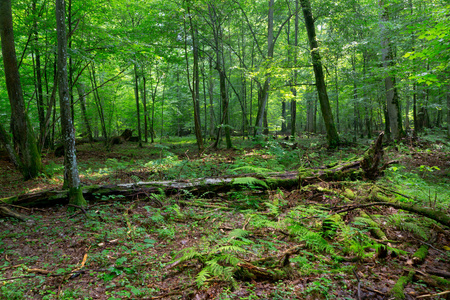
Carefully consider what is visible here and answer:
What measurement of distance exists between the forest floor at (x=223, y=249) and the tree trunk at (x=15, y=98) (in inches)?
146

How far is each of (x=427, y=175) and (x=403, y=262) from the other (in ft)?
18.1

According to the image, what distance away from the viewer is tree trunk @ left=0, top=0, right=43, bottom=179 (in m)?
6.34

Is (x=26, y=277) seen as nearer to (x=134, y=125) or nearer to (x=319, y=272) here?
(x=319, y=272)

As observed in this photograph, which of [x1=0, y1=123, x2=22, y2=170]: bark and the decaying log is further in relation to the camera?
[x1=0, y1=123, x2=22, y2=170]: bark

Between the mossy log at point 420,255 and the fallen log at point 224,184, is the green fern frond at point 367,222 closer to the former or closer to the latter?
the mossy log at point 420,255

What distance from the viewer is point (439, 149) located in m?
9.59

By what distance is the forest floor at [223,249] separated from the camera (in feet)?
7.35

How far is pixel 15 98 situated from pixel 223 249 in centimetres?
778

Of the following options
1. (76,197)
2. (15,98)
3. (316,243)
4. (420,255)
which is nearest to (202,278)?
(316,243)

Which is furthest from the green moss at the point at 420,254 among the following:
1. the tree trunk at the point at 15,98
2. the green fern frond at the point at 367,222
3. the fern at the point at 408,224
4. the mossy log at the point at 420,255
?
the tree trunk at the point at 15,98

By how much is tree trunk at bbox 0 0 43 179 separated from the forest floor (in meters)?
3.71

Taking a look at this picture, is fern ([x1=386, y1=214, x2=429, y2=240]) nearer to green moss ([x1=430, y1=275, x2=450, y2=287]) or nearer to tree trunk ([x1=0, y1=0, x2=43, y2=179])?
green moss ([x1=430, y1=275, x2=450, y2=287])

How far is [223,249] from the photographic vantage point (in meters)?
2.72

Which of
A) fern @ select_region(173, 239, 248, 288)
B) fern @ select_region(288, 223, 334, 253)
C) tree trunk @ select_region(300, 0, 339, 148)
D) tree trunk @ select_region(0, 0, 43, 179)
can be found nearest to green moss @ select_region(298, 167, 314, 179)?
fern @ select_region(288, 223, 334, 253)
